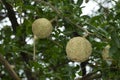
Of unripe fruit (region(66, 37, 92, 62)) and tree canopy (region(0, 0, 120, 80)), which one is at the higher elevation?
tree canopy (region(0, 0, 120, 80))

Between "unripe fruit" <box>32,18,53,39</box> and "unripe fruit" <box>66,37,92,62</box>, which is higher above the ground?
"unripe fruit" <box>32,18,53,39</box>

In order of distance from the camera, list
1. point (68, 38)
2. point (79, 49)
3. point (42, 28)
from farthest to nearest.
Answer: point (68, 38), point (42, 28), point (79, 49)

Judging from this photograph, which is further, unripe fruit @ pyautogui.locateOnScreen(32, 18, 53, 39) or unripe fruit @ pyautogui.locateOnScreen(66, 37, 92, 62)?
unripe fruit @ pyautogui.locateOnScreen(32, 18, 53, 39)

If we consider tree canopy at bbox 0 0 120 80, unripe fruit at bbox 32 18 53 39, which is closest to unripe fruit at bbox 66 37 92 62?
tree canopy at bbox 0 0 120 80

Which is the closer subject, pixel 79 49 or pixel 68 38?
pixel 79 49

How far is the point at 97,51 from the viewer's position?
2.62 m

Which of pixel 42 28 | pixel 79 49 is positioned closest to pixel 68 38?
pixel 42 28

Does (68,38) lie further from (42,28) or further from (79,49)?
(79,49)

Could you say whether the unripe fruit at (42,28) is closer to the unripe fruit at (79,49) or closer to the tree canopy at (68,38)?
the tree canopy at (68,38)

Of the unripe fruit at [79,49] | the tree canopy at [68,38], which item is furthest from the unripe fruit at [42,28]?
the unripe fruit at [79,49]

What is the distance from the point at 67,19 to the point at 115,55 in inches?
14.6

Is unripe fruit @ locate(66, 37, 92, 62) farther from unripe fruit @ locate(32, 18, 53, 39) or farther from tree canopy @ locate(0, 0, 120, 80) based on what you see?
unripe fruit @ locate(32, 18, 53, 39)

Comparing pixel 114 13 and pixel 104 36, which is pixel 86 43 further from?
pixel 114 13

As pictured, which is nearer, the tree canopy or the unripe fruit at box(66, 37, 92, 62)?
the unripe fruit at box(66, 37, 92, 62)
